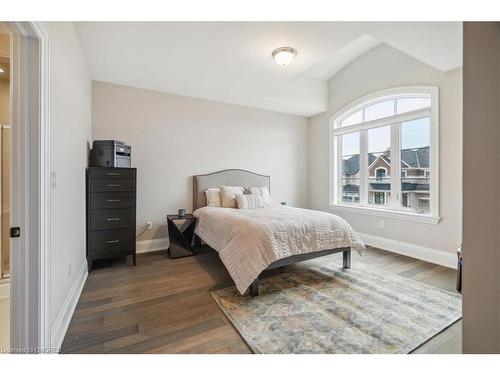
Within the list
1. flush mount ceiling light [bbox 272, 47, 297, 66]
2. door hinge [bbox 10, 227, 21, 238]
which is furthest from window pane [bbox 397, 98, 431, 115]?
door hinge [bbox 10, 227, 21, 238]

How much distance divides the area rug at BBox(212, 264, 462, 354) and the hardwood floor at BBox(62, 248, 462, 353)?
0.11 metres

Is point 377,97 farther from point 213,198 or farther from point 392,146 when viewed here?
point 213,198

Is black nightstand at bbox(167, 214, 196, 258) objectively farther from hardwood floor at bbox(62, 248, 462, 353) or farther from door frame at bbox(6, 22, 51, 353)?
door frame at bbox(6, 22, 51, 353)

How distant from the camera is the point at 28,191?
1.28m

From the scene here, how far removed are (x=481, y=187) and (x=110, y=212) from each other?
3290 mm

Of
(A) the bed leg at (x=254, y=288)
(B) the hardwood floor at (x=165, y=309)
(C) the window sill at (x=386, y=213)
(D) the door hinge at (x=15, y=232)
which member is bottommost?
(B) the hardwood floor at (x=165, y=309)

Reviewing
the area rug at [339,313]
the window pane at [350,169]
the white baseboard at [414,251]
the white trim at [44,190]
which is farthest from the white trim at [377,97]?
the white trim at [44,190]

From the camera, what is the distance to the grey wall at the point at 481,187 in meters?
0.98

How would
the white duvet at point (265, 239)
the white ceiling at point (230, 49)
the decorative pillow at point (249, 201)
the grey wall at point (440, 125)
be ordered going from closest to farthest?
the white duvet at point (265, 239) → the white ceiling at point (230, 49) → the grey wall at point (440, 125) → the decorative pillow at point (249, 201)

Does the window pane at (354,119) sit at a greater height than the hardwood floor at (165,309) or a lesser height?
greater

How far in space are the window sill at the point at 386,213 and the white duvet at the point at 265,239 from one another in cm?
124

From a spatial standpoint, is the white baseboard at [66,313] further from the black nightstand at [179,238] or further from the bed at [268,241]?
the bed at [268,241]

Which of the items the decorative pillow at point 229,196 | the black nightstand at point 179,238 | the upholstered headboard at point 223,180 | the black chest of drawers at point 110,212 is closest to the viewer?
the black chest of drawers at point 110,212

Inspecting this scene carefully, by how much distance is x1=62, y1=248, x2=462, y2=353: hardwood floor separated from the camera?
156 centimetres
